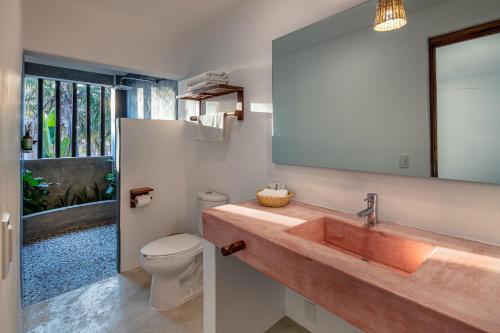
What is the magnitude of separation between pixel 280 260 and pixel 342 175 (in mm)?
722

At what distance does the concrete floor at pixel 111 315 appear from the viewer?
1793mm

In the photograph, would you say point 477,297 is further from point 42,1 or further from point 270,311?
point 42,1

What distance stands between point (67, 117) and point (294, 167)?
4465 mm

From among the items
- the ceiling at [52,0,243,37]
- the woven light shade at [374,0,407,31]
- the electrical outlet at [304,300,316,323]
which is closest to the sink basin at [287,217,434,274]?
the electrical outlet at [304,300,316,323]

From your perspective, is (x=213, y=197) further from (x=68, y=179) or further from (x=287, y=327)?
(x=68, y=179)

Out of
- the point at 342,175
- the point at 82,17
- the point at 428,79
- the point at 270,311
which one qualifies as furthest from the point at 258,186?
the point at 82,17

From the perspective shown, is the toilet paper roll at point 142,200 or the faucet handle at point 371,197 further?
the toilet paper roll at point 142,200

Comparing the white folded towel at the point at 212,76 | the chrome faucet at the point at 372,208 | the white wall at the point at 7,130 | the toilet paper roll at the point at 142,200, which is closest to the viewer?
the white wall at the point at 7,130

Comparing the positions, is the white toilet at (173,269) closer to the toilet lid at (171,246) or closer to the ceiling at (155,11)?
the toilet lid at (171,246)

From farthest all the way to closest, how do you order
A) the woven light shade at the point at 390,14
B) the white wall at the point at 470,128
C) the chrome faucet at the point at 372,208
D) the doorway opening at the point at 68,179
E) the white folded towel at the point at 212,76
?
the doorway opening at the point at 68,179 → the white folded towel at the point at 212,76 → the chrome faucet at the point at 372,208 → the woven light shade at the point at 390,14 → the white wall at the point at 470,128

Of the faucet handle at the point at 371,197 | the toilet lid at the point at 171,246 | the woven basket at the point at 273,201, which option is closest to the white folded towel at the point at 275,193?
the woven basket at the point at 273,201

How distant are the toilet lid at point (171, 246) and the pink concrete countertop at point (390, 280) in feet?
3.00

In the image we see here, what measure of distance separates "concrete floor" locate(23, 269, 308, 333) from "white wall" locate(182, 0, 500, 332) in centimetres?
75

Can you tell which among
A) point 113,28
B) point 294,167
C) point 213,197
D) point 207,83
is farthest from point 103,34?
point 294,167
